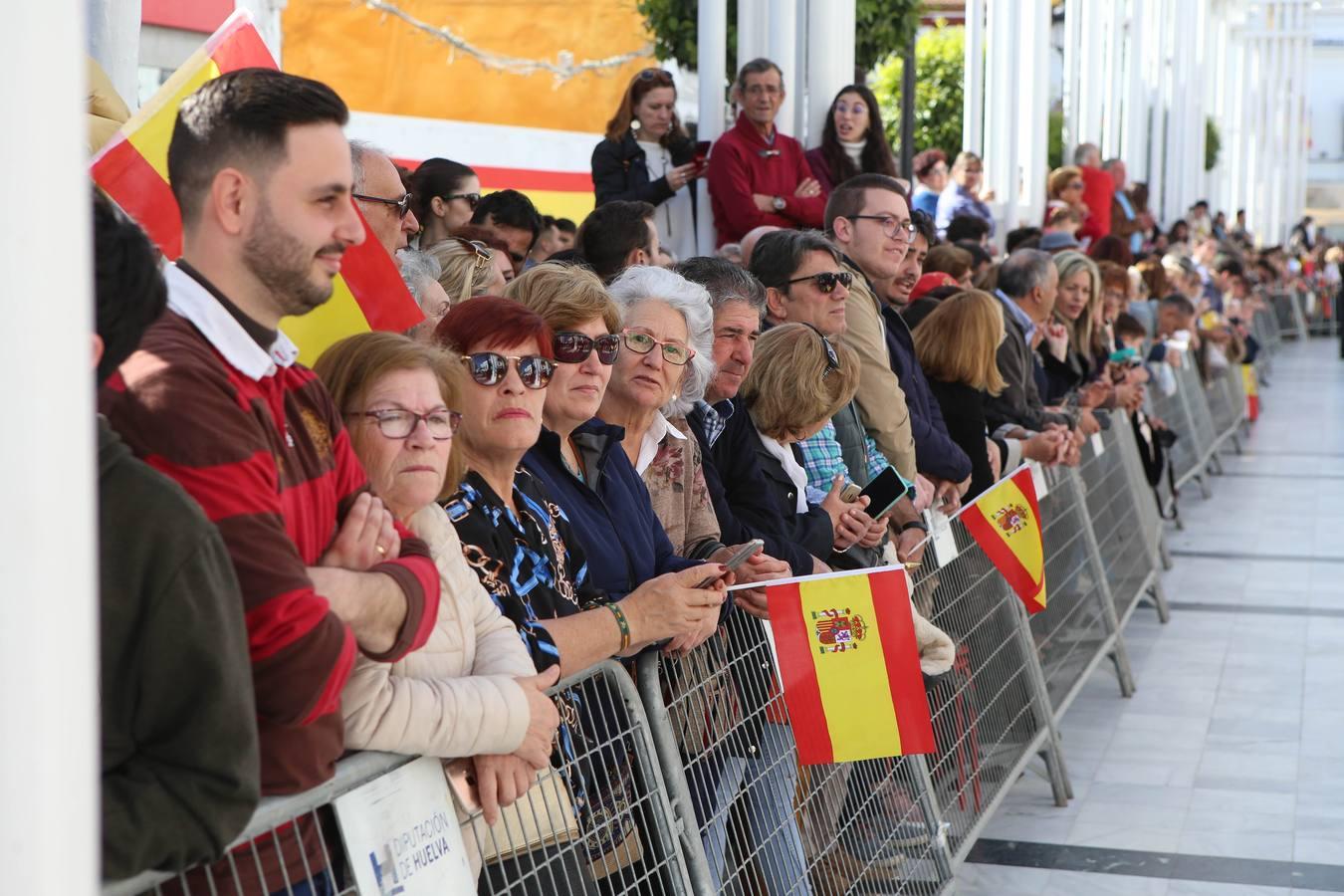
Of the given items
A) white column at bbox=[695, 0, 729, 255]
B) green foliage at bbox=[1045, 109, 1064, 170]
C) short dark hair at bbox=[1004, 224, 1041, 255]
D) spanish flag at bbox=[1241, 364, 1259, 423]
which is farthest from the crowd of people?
green foliage at bbox=[1045, 109, 1064, 170]

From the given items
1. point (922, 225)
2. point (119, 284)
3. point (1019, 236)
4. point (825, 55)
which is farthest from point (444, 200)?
point (1019, 236)

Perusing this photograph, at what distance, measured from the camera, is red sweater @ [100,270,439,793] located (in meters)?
1.85

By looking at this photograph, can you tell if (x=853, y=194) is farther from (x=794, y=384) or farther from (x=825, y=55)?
(x=825, y=55)

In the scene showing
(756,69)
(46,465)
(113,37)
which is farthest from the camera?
(756,69)

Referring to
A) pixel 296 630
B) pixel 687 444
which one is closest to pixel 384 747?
pixel 296 630

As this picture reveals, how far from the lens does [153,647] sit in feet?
5.39

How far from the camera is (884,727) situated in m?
3.34

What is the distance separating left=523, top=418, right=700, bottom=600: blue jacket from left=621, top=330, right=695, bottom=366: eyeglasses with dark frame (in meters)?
0.26

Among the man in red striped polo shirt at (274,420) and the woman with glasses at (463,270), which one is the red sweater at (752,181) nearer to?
the woman with glasses at (463,270)

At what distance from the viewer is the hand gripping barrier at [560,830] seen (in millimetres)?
1925

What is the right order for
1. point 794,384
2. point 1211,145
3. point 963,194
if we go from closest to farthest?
point 794,384 → point 963,194 → point 1211,145

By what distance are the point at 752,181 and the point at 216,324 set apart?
5.21m

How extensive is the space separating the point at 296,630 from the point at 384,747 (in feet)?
1.04

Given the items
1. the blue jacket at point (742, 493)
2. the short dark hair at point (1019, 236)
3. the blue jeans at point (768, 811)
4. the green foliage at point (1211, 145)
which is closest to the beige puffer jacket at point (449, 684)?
the blue jeans at point (768, 811)
